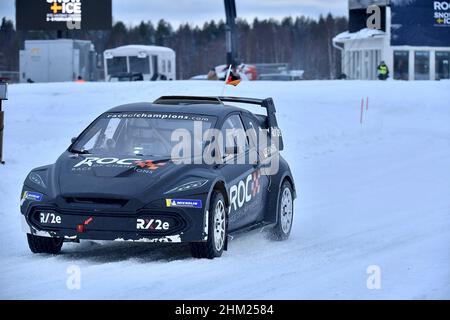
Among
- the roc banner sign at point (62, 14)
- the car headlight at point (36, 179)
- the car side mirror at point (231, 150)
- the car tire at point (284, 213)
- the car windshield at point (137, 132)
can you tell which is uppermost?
the roc banner sign at point (62, 14)

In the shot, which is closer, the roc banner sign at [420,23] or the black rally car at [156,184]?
the black rally car at [156,184]

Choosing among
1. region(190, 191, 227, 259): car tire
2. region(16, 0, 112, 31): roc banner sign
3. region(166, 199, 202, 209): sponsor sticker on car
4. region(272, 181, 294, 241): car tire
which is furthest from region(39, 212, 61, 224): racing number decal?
region(16, 0, 112, 31): roc banner sign

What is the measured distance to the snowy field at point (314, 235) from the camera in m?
8.23

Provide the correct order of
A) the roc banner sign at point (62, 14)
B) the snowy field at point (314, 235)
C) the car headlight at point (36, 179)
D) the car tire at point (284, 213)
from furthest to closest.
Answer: the roc banner sign at point (62, 14), the car tire at point (284, 213), the car headlight at point (36, 179), the snowy field at point (314, 235)

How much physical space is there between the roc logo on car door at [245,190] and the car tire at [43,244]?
1.59 meters

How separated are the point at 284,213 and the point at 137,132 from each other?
2081 mm

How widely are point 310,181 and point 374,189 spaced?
176 centimetres

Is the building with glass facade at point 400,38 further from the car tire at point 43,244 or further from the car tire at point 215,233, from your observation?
the car tire at point 43,244

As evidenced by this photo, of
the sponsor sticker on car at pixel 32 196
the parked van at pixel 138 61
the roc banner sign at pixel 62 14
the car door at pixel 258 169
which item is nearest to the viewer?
the sponsor sticker on car at pixel 32 196

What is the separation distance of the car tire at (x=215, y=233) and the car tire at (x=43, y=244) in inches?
50.7

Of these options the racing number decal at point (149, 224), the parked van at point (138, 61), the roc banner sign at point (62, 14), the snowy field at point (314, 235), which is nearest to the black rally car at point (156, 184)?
the racing number decal at point (149, 224)

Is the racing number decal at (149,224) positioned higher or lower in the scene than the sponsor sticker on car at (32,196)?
lower

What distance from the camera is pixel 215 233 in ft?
31.8
